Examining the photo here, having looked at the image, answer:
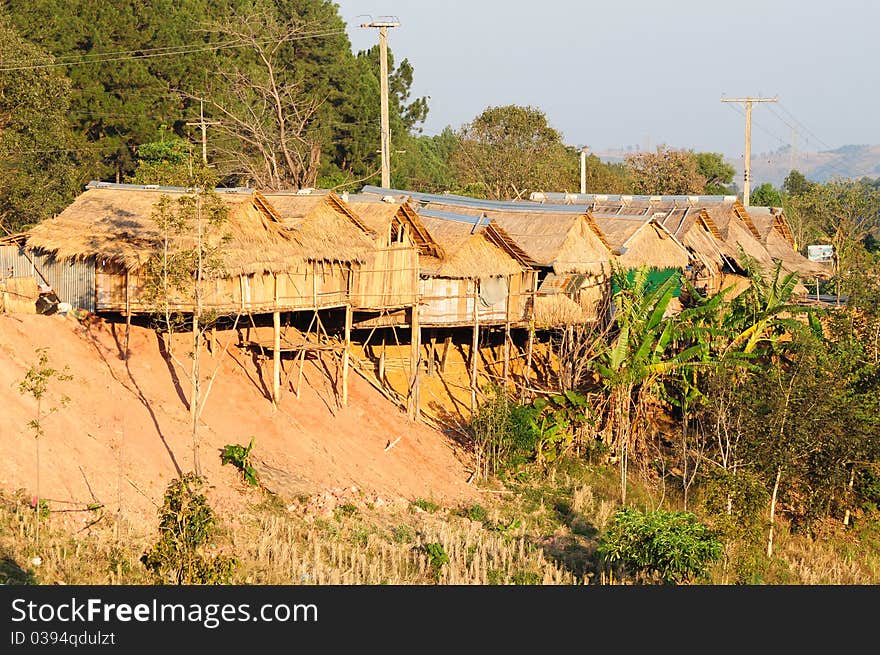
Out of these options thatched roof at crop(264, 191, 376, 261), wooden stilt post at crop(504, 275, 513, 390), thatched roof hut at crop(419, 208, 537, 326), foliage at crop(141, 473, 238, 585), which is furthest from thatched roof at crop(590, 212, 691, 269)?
foliage at crop(141, 473, 238, 585)

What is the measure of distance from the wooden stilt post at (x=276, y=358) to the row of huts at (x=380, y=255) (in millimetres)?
61

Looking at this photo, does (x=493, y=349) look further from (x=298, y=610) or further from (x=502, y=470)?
(x=298, y=610)

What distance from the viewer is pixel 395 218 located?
73.5 feet

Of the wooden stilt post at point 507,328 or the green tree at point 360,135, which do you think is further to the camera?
the green tree at point 360,135

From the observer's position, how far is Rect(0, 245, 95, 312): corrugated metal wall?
19.5 meters

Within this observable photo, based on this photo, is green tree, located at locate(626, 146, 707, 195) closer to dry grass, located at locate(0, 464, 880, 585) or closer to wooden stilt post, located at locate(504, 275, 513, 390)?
wooden stilt post, located at locate(504, 275, 513, 390)

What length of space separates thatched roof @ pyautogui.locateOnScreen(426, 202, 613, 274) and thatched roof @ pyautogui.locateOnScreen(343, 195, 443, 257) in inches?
91.2

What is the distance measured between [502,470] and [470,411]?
2415 mm

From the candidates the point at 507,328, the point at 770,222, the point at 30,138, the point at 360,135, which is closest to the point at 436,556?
the point at 507,328

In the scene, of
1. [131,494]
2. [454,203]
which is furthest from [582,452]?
[131,494]

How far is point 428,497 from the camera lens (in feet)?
68.5

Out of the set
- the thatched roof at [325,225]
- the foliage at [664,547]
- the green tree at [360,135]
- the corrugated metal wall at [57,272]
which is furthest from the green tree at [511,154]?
the foliage at [664,547]

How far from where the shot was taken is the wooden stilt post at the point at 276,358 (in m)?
20.3

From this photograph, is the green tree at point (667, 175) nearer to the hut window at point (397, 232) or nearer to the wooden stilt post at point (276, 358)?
the hut window at point (397, 232)
